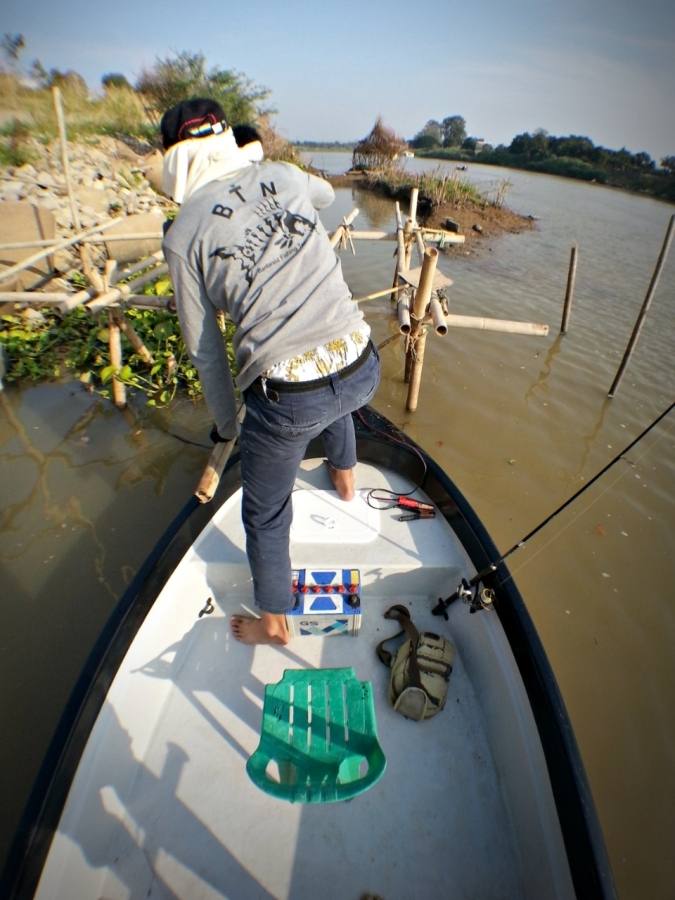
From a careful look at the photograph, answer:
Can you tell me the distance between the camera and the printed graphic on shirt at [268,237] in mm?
1476

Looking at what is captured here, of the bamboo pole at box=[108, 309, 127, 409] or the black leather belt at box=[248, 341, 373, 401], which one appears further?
the bamboo pole at box=[108, 309, 127, 409]

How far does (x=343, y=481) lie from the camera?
110 inches

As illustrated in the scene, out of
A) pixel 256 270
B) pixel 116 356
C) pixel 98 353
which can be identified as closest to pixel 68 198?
pixel 98 353

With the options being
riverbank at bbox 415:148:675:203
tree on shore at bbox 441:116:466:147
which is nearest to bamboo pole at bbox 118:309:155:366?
riverbank at bbox 415:148:675:203

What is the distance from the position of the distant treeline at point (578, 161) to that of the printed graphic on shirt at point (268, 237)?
36.9 metres

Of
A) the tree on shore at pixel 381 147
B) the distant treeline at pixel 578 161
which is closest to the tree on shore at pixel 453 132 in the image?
the distant treeline at pixel 578 161

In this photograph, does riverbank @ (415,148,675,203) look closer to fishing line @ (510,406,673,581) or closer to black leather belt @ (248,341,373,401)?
fishing line @ (510,406,673,581)

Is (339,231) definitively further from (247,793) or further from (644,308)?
(247,793)

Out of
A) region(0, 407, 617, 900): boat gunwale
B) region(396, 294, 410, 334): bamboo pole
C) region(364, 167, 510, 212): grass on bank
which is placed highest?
region(364, 167, 510, 212): grass on bank

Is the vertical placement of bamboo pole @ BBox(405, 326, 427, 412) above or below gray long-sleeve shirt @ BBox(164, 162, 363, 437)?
below

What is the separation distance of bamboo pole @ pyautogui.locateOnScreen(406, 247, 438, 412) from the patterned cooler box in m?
3.07

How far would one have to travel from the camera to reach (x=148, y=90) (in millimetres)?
19047

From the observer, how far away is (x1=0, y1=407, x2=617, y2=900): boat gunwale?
1253 millimetres

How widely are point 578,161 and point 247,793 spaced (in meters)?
56.2
